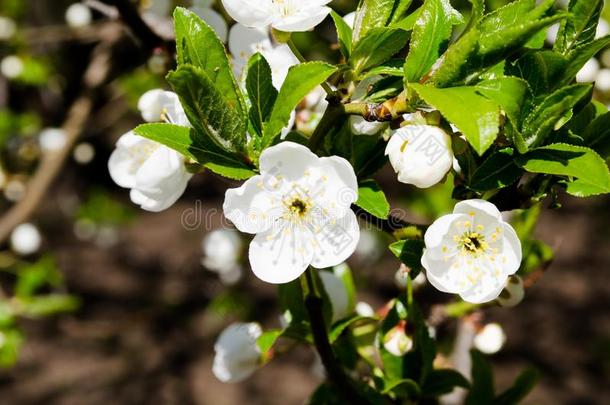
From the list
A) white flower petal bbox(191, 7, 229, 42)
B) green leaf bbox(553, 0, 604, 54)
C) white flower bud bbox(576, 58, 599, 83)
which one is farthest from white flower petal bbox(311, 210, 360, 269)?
white flower bud bbox(576, 58, 599, 83)

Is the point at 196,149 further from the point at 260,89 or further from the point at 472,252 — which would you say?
the point at 472,252

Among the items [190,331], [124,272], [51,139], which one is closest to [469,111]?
[51,139]

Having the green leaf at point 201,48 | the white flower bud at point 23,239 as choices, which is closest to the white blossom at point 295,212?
the green leaf at point 201,48

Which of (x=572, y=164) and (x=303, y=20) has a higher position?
(x=303, y=20)

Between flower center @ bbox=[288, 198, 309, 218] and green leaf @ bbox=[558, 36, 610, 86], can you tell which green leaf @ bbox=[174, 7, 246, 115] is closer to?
flower center @ bbox=[288, 198, 309, 218]

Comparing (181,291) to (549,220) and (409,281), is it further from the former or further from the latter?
(409,281)
